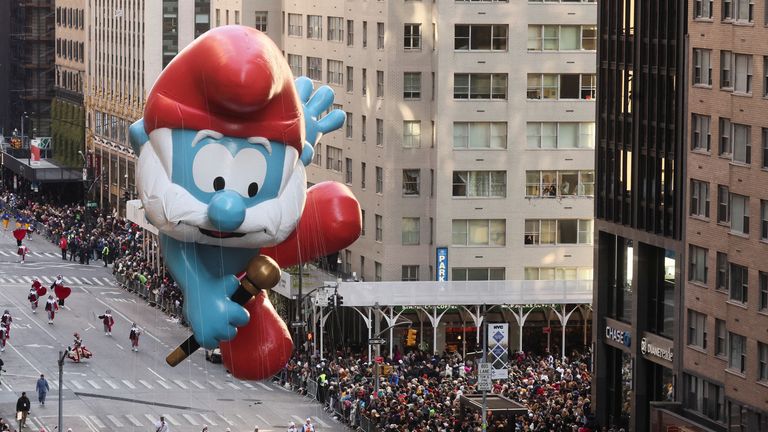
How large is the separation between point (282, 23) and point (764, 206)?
59551mm

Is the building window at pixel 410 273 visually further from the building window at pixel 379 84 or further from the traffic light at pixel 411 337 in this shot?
the traffic light at pixel 411 337

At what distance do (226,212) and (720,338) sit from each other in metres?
45.6

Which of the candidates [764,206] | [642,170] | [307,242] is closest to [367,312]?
[642,170]

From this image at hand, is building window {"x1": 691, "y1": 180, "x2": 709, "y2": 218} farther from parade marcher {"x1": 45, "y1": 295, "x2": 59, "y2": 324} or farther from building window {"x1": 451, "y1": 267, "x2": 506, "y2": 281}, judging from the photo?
parade marcher {"x1": 45, "y1": 295, "x2": 59, "y2": 324}

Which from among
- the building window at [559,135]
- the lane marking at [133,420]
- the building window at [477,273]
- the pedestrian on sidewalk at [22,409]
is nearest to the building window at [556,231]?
the building window at [477,273]

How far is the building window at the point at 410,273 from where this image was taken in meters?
122

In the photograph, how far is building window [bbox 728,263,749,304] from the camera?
285 feet

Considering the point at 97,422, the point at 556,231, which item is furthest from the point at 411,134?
the point at 97,422

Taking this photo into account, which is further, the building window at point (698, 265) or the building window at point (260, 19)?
the building window at point (260, 19)

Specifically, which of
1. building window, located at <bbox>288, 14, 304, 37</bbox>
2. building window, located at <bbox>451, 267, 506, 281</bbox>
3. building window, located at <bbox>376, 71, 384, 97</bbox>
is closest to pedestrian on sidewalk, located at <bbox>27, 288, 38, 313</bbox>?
building window, located at <bbox>288, 14, 304, 37</bbox>

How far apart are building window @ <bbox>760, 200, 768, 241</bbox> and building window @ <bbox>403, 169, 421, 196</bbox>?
1520 inches

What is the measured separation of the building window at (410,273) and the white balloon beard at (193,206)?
74.8 m

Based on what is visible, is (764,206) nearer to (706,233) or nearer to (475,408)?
(706,233)

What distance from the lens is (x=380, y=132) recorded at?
123500mm
